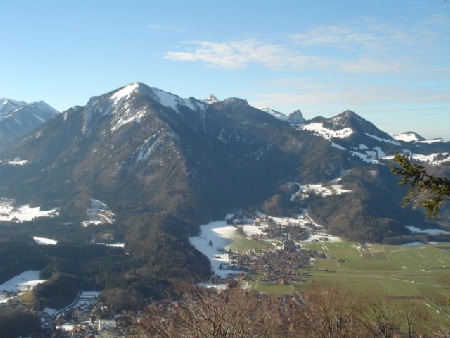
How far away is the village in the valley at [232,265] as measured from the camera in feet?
177

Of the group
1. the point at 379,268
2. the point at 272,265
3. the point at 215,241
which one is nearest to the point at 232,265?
the point at 272,265

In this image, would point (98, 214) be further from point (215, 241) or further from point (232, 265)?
point (232, 265)

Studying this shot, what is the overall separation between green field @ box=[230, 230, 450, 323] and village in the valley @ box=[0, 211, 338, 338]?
→ 9.65 feet

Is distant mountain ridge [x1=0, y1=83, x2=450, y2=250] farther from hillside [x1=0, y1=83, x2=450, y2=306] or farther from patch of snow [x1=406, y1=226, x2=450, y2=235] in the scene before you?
patch of snow [x1=406, y1=226, x2=450, y2=235]

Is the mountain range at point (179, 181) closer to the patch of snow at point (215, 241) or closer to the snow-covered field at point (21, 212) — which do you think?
the snow-covered field at point (21, 212)

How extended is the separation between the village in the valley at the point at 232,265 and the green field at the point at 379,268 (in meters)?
2.94

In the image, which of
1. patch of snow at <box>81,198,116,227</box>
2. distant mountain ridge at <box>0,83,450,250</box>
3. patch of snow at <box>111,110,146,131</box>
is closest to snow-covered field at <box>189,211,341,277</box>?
distant mountain ridge at <box>0,83,450,250</box>

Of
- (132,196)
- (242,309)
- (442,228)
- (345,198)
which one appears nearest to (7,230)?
(132,196)

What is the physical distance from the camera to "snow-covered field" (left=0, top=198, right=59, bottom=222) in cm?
12838

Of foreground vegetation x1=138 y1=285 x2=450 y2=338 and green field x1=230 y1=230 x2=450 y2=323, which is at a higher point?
foreground vegetation x1=138 y1=285 x2=450 y2=338

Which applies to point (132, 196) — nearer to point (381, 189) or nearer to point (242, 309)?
point (381, 189)

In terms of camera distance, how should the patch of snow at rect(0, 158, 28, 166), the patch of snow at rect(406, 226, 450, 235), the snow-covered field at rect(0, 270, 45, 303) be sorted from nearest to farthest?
the snow-covered field at rect(0, 270, 45, 303)
the patch of snow at rect(406, 226, 450, 235)
the patch of snow at rect(0, 158, 28, 166)

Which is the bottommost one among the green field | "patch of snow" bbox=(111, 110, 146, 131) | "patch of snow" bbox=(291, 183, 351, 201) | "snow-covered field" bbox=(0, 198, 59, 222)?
the green field

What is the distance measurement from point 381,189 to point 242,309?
152 m
